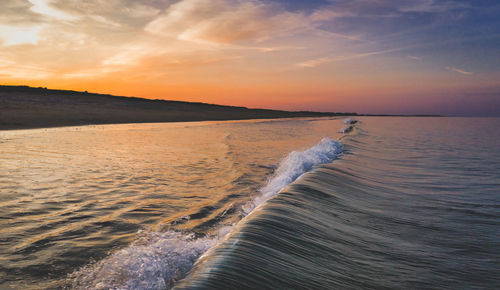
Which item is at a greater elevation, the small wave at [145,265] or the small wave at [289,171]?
the small wave at [289,171]

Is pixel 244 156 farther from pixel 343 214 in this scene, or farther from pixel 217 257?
pixel 217 257

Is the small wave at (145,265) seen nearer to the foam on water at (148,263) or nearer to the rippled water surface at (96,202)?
the foam on water at (148,263)

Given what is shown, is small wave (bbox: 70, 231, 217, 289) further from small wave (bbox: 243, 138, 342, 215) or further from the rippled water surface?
small wave (bbox: 243, 138, 342, 215)

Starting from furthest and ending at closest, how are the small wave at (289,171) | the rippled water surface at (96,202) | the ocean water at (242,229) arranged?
the small wave at (289,171)
the rippled water surface at (96,202)
the ocean water at (242,229)

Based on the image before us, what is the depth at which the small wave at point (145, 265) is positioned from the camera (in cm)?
329

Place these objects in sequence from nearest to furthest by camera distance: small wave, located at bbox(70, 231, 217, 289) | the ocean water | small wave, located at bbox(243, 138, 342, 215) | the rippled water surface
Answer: small wave, located at bbox(70, 231, 217, 289)
the ocean water
the rippled water surface
small wave, located at bbox(243, 138, 342, 215)

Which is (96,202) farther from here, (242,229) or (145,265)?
(242,229)

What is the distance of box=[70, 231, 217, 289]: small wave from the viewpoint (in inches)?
129

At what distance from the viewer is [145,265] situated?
11.8ft

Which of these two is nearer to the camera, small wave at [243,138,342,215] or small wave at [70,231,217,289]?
small wave at [70,231,217,289]

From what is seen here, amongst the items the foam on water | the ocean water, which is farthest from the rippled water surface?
the foam on water

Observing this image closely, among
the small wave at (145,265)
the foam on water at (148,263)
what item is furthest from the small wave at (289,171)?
the small wave at (145,265)

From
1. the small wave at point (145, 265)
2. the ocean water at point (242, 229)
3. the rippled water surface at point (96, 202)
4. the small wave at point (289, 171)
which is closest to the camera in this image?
the small wave at point (145, 265)

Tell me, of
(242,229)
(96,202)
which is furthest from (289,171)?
(242,229)
